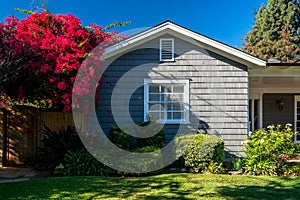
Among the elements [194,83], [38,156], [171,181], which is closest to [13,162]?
[38,156]

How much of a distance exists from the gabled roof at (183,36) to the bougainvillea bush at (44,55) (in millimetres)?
879

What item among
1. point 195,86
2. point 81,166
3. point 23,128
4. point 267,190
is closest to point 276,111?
point 195,86

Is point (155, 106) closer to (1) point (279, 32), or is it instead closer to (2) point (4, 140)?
(2) point (4, 140)

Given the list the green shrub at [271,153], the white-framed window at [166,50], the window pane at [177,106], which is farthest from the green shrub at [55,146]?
the green shrub at [271,153]

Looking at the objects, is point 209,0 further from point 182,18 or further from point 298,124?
point 298,124

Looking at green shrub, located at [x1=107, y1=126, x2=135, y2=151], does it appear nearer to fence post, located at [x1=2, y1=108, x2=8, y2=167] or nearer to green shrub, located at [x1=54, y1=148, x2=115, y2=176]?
green shrub, located at [x1=54, y1=148, x2=115, y2=176]

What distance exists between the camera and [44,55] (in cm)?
731

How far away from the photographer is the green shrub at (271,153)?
23.4ft

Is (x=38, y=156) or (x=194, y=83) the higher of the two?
(x=194, y=83)

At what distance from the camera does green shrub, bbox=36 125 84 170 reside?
7480 mm

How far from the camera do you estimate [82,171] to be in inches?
266

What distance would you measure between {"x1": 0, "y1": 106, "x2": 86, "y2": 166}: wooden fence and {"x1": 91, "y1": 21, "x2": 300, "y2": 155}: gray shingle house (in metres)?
1.33

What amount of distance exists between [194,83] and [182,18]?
826cm

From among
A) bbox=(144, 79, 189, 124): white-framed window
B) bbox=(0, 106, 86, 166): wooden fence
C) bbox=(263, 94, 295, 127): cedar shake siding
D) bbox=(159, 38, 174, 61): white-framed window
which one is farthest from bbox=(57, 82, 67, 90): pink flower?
bbox=(263, 94, 295, 127): cedar shake siding
